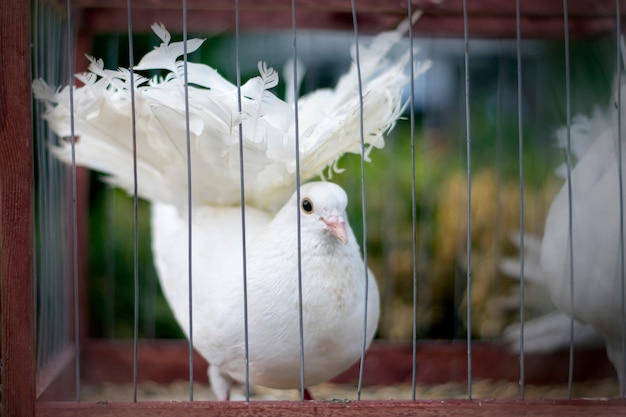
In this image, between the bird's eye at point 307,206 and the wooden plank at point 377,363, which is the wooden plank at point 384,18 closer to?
the bird's eye at point 307,206

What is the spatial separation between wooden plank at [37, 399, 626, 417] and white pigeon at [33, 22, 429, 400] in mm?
295

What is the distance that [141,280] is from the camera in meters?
4.03

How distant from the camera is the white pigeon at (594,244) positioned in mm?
2225

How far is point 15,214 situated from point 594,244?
5.50ft

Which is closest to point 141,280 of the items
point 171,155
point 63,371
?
point 63,371

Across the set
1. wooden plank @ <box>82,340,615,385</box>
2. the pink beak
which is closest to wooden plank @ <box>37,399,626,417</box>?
the pink beak

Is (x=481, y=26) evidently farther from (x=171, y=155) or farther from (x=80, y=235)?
(x=80, y=235)

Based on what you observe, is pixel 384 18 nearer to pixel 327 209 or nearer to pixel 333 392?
pixel 327 209

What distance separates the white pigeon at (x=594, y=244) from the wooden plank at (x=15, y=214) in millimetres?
1582

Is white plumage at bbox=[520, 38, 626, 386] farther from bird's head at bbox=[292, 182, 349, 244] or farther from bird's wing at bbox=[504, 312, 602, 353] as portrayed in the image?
bird's head at bbox=[292, 182, 349, 244]

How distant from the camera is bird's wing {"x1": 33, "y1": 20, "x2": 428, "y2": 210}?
6.36 feet

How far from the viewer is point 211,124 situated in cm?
204

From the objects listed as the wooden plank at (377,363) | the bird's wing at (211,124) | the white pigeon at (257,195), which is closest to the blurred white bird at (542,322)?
the wooden plank at (377,363)

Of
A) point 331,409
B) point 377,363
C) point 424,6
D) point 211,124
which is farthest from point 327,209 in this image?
point 377,363
